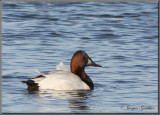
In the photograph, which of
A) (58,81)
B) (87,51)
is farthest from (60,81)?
(87,51)

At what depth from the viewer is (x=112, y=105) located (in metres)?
7.99

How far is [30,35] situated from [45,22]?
1.50 metres

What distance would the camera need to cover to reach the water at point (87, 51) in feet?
26.7

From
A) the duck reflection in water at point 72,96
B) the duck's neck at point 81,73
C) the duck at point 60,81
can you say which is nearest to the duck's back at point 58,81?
the duck at point 60,81

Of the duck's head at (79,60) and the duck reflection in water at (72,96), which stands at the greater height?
the duck's head at (79,60)

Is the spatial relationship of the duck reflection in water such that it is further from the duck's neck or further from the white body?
the duck's neck

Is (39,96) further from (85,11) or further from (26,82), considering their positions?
(85,11)

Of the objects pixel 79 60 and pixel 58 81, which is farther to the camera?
pixel 79 60

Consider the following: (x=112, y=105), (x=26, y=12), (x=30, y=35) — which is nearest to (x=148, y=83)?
(x=112, y=105)

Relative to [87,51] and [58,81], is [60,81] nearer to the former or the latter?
[58,81]

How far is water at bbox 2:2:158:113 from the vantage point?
813 centimetres

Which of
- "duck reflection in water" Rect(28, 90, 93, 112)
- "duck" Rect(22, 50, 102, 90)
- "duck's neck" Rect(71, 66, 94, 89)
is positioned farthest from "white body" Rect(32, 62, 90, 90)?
"duck's neck" Rect(71, 66, 94, 89)

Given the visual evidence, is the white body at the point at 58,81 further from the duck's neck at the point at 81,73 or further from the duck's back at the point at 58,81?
the duck's neck at the point at 81,73

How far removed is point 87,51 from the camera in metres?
10.9
